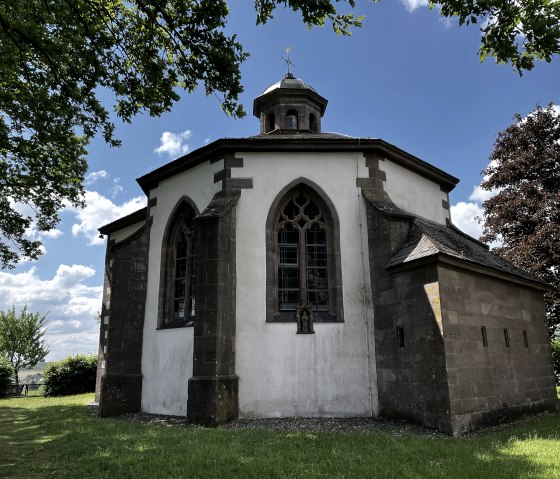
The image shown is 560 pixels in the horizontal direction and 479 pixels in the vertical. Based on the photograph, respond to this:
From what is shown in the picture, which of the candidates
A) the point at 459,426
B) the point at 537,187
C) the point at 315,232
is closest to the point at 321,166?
the point at 315,232

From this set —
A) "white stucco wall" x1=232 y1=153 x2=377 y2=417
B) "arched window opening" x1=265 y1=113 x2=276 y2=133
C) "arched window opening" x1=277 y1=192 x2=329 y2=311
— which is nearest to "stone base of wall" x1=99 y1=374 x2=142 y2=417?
"white stucco wall" x1=232 y1=153 x2=377 y2=417

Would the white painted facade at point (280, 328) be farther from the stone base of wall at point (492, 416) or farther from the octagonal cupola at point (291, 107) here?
the octagonal cupola at point (291, 107)

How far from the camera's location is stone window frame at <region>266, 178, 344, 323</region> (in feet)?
34.9

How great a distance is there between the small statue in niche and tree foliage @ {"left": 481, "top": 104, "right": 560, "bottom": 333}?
1057 cm

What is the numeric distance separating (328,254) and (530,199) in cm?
1109

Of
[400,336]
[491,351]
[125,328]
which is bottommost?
[491,351]

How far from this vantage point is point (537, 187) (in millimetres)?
17453

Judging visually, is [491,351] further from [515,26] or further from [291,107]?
[291,107]

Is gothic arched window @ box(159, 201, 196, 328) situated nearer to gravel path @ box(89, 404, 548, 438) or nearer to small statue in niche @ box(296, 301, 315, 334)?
gravel path @ box(89, 404, 548, 438)

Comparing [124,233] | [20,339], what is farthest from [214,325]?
[20,339]

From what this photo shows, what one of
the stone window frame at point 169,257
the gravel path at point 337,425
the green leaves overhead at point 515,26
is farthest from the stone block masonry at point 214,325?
the green leaves overhead at point 515,26

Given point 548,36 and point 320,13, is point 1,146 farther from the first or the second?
point 548,36

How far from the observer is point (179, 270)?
12352 mm

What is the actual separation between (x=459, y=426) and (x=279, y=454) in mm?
4032
